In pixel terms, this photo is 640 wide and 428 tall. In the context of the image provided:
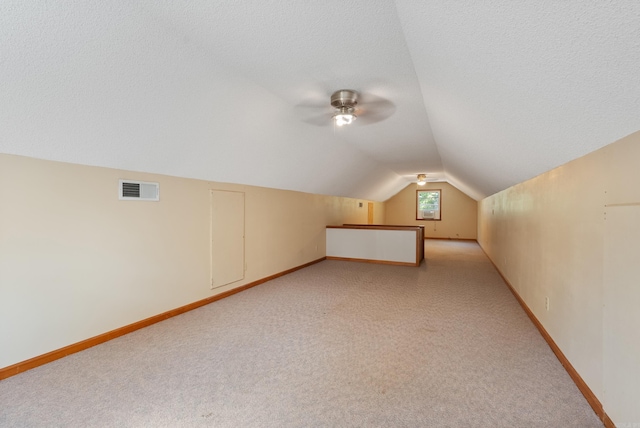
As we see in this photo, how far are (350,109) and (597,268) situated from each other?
2.18m

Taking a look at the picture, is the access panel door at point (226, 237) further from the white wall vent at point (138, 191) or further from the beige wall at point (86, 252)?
the white wall vent at point (138, 191)

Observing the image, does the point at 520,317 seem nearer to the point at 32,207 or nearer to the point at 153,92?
the point at 153,92

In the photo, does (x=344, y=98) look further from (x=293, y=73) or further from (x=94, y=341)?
(x=94, y=341)

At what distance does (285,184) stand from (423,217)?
8.03 meters

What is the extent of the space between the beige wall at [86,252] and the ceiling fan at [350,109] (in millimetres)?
1600

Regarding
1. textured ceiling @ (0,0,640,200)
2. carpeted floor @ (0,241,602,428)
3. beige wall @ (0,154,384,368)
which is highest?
textured ceiling @ (0,0,640,200)

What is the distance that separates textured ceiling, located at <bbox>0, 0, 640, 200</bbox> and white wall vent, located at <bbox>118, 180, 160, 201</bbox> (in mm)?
183

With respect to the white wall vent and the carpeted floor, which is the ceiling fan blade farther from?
the carpeted floor

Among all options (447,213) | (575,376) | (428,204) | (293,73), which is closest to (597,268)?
(575,376)

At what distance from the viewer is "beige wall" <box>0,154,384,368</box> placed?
212 centimetres

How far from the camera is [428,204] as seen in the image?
37.5 feet

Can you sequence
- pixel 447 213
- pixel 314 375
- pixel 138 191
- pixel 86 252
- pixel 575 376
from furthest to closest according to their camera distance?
pixel 447 213 → pixel 138 191 → pixel 86 252 → pixel 314 375 → pixel 575 376

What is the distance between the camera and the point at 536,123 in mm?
1862

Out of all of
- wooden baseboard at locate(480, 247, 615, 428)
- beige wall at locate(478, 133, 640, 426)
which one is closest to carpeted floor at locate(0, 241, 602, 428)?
wooden baseboard at locate(480, 247, 615, 428)
